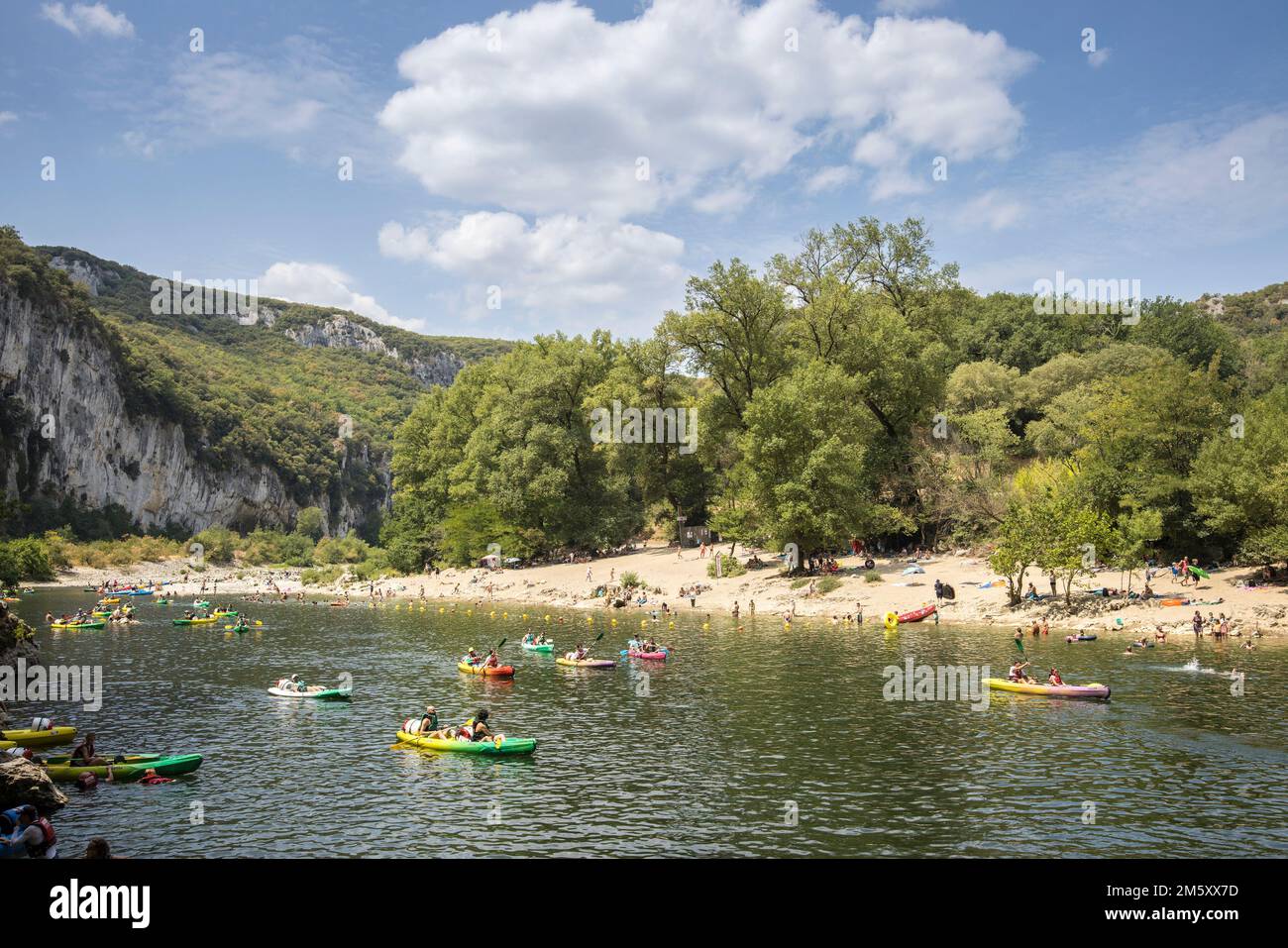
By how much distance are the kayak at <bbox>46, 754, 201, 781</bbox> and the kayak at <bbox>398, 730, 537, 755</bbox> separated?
7.14m

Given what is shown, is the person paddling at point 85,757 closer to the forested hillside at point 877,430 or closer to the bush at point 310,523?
the forested hillside at point 877,430

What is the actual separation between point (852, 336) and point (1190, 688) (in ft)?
151

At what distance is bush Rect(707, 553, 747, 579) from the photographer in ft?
245

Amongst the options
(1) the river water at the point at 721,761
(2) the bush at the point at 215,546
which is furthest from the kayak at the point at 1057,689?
(2) the bush at the point at 215,546

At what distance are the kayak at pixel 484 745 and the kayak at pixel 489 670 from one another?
1307cm

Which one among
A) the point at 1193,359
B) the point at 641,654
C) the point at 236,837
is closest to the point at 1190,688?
the point at 641,654

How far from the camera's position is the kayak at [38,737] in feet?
96.8

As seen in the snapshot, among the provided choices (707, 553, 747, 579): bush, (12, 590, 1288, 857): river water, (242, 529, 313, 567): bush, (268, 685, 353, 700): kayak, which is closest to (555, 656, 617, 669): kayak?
(12, 590, 1288, 857): river water

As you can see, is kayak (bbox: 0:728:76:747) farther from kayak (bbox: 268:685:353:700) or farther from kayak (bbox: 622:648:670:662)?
kayak (bbox: 622:648:670:662)

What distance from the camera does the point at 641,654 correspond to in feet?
153

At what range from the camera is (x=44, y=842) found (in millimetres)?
19547

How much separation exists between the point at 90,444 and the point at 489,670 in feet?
438
